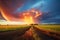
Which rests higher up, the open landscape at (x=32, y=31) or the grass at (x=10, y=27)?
the grass at (x=10, y=27)

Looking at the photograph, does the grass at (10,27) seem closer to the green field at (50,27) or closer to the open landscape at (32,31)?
the open landscape at (32,31)

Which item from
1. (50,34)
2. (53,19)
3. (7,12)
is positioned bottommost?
(50,34)

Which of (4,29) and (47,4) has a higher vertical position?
(47,4)

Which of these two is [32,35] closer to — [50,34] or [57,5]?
[50,34]

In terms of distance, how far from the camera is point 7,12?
301 centimetres

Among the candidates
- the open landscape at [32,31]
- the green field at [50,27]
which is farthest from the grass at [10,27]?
the green field at [50,27]

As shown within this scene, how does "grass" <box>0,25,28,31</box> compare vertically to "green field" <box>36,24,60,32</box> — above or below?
above

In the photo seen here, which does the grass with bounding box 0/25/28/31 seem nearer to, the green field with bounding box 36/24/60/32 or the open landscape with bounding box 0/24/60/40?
the open landscape with bounding box 0/24/60/40

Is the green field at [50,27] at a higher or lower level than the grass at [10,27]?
lower

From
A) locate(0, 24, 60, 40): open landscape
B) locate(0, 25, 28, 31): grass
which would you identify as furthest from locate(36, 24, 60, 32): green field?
locate(0, 25, 28, 31): grass

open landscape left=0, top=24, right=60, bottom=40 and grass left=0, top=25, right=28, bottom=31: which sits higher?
grass left=0, top=25, right=28, bottom=31

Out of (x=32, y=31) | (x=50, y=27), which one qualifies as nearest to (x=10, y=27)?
(x=32, y=31)

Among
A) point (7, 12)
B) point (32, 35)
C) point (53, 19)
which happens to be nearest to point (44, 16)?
point (53, 19)

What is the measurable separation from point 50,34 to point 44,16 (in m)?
0.33
